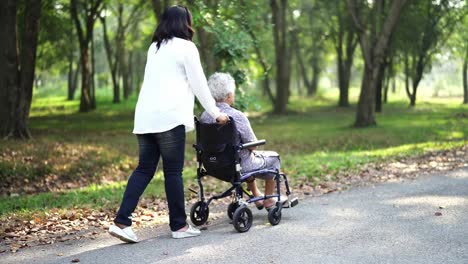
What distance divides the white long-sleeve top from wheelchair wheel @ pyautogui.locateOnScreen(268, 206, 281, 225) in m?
1.37

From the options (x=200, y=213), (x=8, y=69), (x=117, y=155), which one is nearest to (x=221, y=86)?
(x=200, y=213)

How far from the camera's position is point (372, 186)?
930 cm

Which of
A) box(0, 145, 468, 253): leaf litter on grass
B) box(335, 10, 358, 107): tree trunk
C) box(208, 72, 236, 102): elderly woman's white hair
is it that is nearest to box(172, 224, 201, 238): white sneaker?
box(0, 145, 468, 253): leaf litter on grass

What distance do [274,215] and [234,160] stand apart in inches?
31.3

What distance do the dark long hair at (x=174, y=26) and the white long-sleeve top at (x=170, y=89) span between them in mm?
57

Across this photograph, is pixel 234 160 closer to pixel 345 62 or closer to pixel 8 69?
pixel 8 69

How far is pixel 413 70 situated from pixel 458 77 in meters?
43.4

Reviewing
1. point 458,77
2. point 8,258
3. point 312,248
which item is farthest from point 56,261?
point 458,77

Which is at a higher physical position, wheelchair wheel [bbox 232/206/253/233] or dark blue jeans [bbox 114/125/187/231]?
dark blue jeans [bbox 114/125/187/231]

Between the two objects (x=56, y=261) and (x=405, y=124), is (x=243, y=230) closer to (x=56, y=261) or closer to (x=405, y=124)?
(x=56, y=261)

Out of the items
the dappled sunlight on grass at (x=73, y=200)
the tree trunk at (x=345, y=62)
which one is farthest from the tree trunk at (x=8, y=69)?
the tree trunk at (x=345, y=62)

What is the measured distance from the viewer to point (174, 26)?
595cm

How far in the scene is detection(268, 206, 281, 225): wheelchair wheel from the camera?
21.6ft

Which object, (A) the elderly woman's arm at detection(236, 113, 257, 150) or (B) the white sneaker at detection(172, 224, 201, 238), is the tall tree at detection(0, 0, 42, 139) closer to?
(A) the elderly woman's arm at detection(236, 113, 257, 150)
